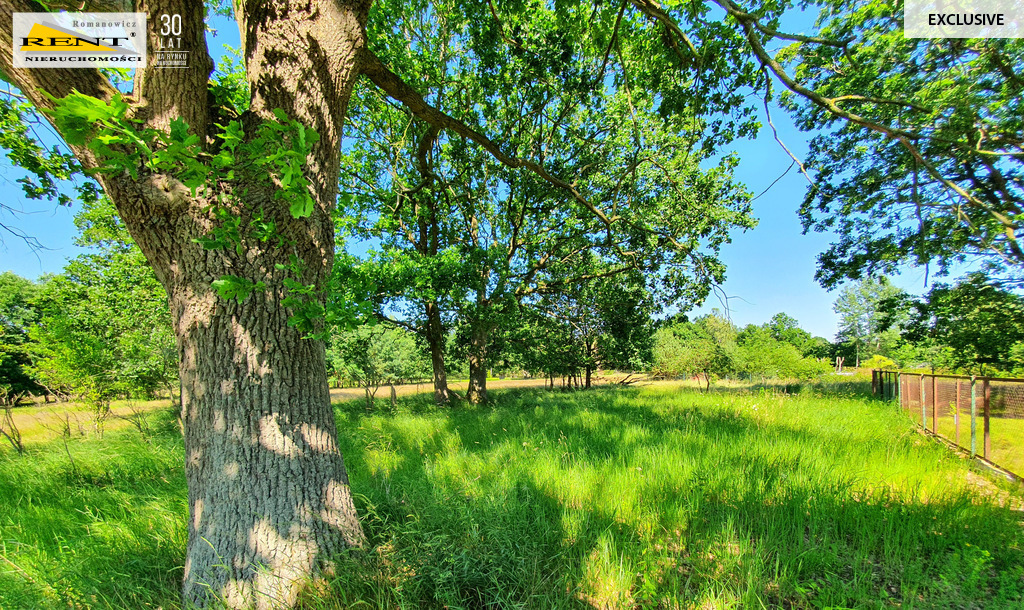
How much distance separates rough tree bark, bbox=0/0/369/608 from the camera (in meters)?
1.83

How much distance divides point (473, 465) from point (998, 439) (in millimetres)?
7395

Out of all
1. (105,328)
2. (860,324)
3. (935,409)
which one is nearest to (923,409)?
(935,409)

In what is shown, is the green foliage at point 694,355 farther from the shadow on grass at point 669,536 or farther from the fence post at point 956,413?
the shadow on grass at point 669,536

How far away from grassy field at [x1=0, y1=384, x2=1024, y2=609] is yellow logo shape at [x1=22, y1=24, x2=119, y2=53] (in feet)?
9.39

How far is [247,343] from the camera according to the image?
1982 millimetres

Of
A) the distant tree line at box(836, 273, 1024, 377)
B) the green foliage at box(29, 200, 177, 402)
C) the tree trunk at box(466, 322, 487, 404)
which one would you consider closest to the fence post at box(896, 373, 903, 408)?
the distant tree line at box(836, 273, 1024, 377)

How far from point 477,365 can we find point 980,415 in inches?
444

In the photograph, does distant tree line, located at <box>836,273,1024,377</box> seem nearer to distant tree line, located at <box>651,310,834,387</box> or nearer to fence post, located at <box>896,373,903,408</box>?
fence post, located at <box>896,373,903,408</box>

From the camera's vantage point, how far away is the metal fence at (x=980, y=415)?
14.8 ft

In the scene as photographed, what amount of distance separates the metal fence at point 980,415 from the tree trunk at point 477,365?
10.3m

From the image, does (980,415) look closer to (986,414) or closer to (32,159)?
(986,414)

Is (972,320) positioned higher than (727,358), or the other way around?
(972,320)

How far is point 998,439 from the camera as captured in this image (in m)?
4.67

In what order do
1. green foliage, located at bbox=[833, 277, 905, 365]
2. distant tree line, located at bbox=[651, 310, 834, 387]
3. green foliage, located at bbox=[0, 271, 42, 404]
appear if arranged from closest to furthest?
1. green foliage, located at bbox=[0, 271, 42, 404]
2. distant tree line, located at bbox=[651, 310, 834, 387]
3. green foliage, located at bbox=[833, 277, 905, 365]
